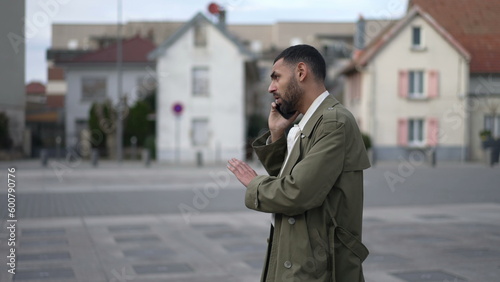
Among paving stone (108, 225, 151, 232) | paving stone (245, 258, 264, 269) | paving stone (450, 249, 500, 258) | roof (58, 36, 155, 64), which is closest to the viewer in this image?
paving stone (245, 258, 264, 269)

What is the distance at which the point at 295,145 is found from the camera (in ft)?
9.71

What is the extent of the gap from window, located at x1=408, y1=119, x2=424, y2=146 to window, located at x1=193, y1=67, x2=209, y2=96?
1148 cm

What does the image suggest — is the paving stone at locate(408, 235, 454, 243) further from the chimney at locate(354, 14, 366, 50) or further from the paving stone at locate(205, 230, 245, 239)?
the chimney at locate(354, 14, 366, 50)

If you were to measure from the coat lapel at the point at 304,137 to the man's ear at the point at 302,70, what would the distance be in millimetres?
154

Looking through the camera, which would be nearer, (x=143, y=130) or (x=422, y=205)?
(x=422, y=205)

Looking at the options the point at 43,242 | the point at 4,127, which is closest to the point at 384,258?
the point at 4,127

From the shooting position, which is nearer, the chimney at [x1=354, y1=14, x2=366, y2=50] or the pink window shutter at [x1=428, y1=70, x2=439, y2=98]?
the pink window shutter at [x1=428, y1=70, x2=439, y2=98]

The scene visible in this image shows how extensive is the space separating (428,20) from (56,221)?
29.6 meters

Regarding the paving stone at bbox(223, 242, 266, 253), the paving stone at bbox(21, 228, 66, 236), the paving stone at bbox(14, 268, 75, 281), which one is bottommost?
the paving stone at bbox(21, 228, 66, 236)

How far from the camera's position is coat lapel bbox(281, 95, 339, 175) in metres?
2.92

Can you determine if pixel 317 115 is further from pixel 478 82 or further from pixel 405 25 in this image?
pixel 478 82

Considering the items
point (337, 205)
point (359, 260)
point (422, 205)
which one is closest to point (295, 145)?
point (337, 205)

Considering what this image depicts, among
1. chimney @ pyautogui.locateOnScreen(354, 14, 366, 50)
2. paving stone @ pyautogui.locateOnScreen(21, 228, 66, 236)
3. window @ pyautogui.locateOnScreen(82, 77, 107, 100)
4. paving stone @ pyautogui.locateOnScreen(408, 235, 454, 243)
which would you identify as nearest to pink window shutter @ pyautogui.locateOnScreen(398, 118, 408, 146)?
chimney @ pyautogui.locateOnScreen(354, 14, 366, 50)

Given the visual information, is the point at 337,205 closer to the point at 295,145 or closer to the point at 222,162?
the point at 295,145
